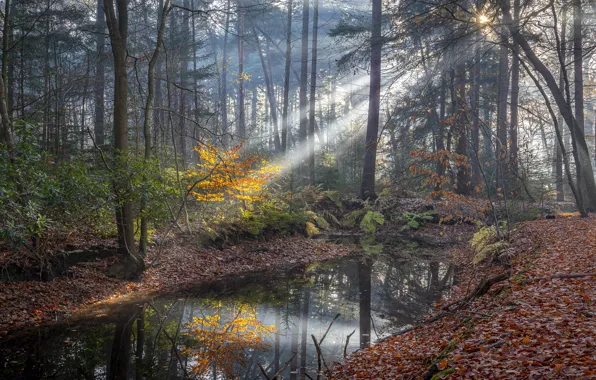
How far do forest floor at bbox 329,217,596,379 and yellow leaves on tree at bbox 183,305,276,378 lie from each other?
156cm

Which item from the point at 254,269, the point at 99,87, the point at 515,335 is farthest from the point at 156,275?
the point at 99,87

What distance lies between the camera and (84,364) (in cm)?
593

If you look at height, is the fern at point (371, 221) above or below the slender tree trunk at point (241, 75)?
below

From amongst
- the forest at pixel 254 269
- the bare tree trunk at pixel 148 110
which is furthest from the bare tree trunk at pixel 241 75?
the bare tree trunk at pixel 148 110

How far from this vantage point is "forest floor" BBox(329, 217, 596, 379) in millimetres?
3713

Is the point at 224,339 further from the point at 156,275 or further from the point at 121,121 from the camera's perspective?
the point at 121,121

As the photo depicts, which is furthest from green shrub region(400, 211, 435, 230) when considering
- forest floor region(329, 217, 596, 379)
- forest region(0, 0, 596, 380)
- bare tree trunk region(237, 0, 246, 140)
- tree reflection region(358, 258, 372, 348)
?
bare tree trunk region(237, 0, 246, 140)

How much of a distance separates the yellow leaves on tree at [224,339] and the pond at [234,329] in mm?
16

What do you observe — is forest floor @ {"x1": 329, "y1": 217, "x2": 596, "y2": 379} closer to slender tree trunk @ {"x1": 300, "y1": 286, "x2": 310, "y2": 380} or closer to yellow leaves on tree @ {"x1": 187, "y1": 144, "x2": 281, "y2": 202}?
Result: slender tree trunk @ {"x1": 300, "y1": 286, "x2": 310, "y2": 380}

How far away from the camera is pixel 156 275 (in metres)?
10.4

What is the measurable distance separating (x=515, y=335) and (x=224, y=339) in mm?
4467

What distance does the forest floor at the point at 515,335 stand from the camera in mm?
3713

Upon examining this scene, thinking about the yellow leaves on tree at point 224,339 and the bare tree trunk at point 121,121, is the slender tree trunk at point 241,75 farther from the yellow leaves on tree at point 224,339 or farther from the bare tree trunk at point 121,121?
the yellow leaves on tree at point 224,339

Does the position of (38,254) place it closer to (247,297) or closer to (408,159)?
(247,297)
